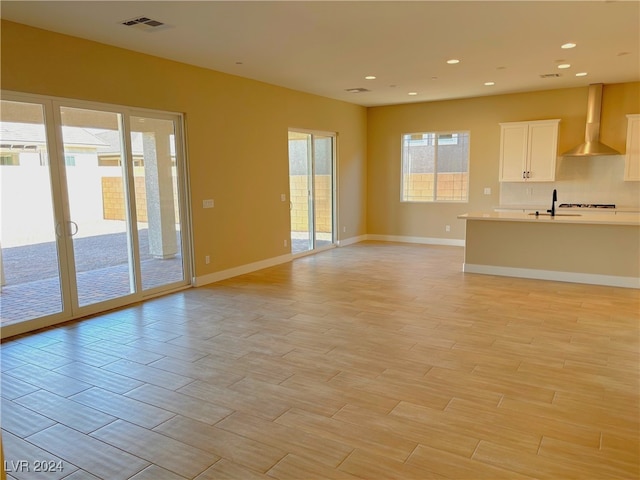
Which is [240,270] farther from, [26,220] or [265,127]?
[26,220]

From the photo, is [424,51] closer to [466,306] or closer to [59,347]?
[466,306]

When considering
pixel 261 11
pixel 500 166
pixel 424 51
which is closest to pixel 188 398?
pixel 261 11

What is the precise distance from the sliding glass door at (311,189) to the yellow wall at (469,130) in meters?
1.48

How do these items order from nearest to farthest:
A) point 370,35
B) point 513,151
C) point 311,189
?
point 370,35
point 513,151
point 311,189

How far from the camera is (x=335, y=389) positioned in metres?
3.08

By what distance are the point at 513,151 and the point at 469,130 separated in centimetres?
105

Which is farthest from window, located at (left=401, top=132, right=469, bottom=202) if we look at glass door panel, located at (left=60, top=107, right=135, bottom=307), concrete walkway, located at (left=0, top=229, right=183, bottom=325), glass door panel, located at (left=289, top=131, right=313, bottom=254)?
glass door panel, located at (left=60, top=107, right=135, bottom=307)

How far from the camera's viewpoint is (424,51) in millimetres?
5086

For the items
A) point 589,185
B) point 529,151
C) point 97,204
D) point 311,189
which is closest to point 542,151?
point 529,151

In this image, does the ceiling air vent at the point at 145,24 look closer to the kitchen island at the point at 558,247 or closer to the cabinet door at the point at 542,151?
the kitchen island at the point at 558,247

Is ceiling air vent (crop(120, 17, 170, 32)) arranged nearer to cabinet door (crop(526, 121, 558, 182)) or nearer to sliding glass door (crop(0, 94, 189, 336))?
sliding glass door (crop(0, 94, 189, 336))

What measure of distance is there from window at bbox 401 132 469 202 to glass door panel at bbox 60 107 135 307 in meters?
6.19

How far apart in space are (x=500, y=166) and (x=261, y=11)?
19.3ft

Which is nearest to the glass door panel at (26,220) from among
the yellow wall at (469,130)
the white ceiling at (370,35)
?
the white ceiling at (370,35)
